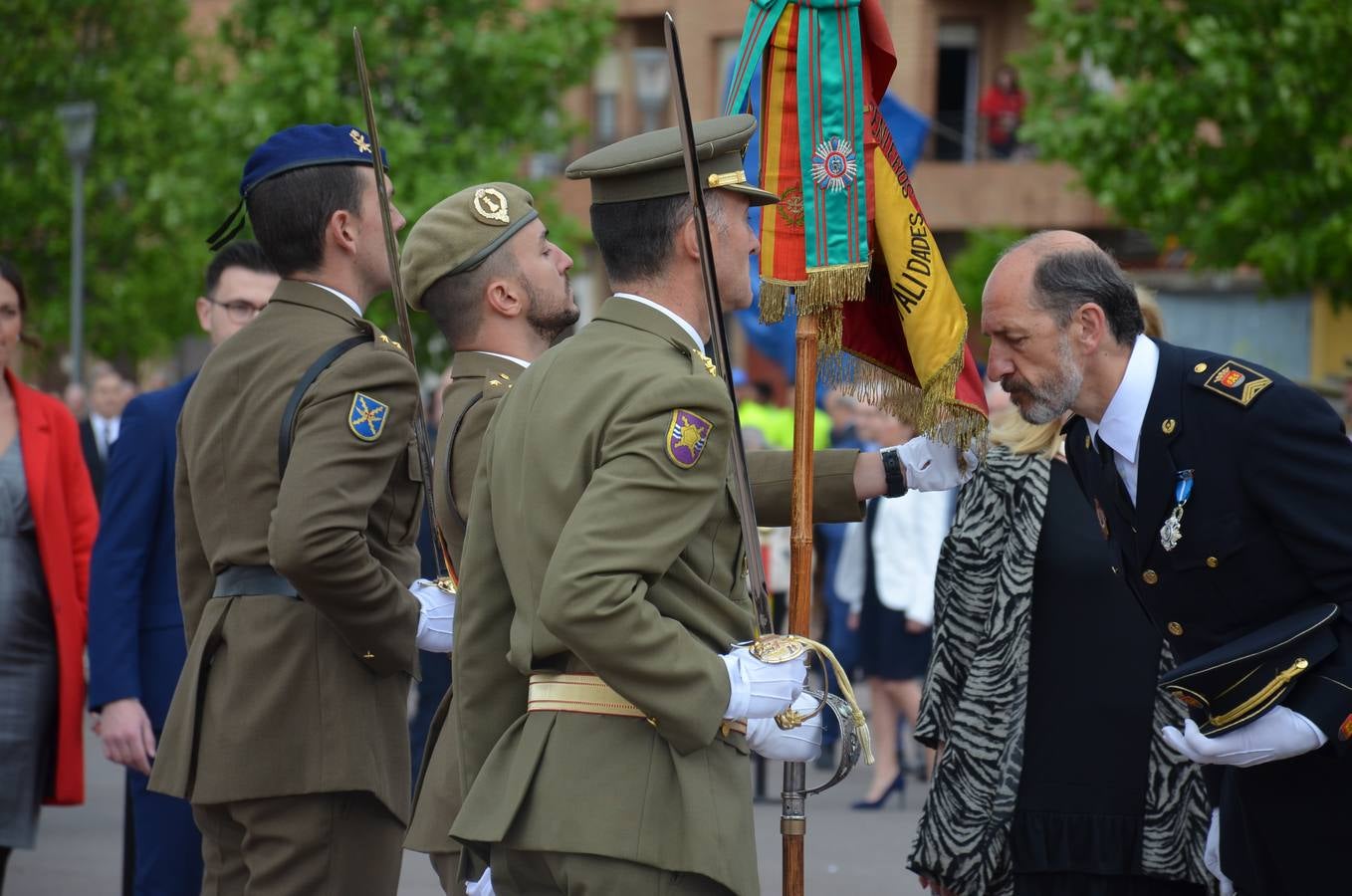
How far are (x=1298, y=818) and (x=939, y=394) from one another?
1.15 m

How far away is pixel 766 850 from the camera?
875 cm

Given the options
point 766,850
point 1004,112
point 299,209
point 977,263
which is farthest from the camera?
point 1004,112

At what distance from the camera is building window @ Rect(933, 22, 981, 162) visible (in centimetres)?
2789

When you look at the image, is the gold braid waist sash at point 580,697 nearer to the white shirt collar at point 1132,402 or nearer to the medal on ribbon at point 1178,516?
the medal on ribbon at point 1178,516

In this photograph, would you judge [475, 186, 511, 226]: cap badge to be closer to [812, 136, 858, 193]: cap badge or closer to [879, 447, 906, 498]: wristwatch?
[812, 136, 858, 193]: cap badge

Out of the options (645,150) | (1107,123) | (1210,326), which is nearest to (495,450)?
(645,150)

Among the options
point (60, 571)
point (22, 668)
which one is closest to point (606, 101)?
point (60, 571)

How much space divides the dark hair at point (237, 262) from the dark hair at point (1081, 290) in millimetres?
2556

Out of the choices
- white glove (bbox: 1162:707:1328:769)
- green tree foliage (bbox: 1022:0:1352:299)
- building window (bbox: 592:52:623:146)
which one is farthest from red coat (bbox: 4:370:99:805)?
building window (bbox: 592:52:623:146)

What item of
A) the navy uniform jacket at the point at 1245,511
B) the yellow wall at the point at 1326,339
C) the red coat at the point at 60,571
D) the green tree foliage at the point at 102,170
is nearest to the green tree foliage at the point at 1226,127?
the yellow wall at the point at 1326,339

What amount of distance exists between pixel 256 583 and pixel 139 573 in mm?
1226

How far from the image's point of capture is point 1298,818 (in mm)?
3861

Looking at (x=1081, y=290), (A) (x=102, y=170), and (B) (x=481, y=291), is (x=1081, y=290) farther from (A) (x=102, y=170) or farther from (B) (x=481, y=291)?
(A) (x=102, y=170)

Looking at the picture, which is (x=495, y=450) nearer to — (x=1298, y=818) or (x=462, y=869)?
(x=462, y=869)
